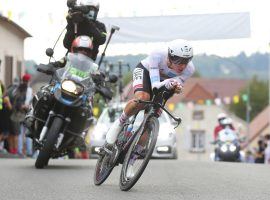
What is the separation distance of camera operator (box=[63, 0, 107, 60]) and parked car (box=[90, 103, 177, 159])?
640 cm

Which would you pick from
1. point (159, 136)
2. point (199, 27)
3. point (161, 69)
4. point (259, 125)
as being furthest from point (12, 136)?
point (259, 125)

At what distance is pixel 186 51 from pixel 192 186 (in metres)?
1.56

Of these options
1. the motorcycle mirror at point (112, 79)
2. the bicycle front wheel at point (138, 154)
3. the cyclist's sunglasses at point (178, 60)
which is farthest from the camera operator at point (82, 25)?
the bicycle front wheel at point (138, 154)

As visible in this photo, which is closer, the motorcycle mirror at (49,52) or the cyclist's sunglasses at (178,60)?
the cyclist's sunglasses at (178,60)

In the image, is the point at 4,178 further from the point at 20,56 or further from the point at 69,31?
the point at 20,56

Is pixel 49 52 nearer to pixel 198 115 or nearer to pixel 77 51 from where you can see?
pixel 77 51

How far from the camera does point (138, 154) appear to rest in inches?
338

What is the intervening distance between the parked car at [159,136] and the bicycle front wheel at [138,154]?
36.5 feet

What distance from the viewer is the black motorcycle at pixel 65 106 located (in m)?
11.9

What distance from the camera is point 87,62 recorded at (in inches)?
485

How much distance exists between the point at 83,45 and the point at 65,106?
0.97m

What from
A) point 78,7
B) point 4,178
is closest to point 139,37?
point 78,7

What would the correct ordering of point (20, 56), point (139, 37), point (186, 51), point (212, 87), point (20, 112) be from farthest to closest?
point (212, 87)
point (20, 56)
point (139, 37)
point (20, 112)
point (186, 51)

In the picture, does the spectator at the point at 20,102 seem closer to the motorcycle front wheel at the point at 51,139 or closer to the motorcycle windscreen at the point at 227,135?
the motorcycle windscreen at the point at 227,135
